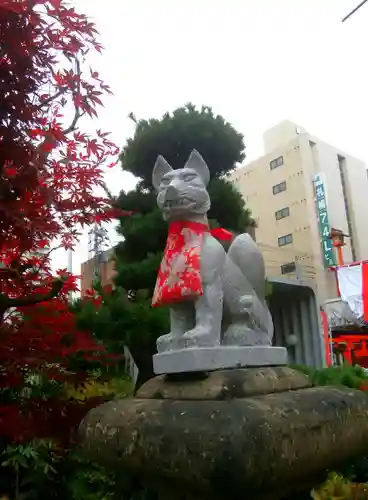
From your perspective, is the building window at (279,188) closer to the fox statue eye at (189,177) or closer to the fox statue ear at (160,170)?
the fox statue ear at (160,170)

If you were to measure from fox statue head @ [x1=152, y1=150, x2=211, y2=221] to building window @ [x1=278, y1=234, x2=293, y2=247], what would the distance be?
50.6 ft

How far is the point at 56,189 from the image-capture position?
3057 millimetres

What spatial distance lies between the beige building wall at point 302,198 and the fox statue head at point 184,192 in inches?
519

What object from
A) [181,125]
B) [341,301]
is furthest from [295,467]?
[341,301]

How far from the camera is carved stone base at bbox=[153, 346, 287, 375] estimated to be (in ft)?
7.39

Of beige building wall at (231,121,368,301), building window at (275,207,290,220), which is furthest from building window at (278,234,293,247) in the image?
building window at (275,207,290,220)

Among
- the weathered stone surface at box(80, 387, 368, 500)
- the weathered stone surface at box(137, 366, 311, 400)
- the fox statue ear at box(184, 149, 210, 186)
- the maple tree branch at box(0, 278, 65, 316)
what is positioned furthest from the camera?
the fox statue ear at box(184, 149, 210, 186)

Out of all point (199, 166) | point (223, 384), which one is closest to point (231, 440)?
point (223, 384)

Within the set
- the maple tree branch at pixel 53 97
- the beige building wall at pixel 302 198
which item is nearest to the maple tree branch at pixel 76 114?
the maple tree branch at pixel 53 97

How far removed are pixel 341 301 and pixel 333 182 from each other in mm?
6355

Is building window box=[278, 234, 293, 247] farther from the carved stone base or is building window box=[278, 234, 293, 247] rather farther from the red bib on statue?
the carved stone base

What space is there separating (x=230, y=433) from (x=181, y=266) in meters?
0.98

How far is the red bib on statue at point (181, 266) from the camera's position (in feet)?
7.96

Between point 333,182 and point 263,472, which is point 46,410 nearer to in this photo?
point 263,472
